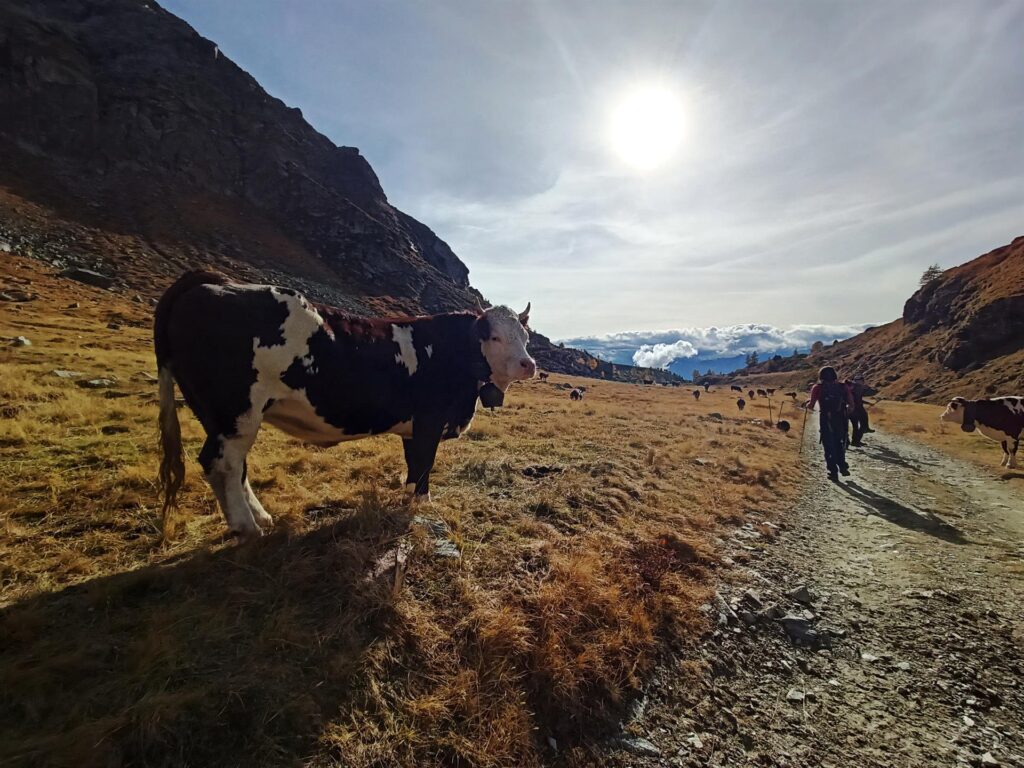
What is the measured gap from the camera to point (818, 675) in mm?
3834

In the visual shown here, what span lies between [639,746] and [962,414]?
73.0 ft

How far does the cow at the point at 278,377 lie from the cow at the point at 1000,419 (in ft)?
64.1

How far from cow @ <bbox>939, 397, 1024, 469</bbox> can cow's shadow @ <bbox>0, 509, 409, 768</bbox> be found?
68.2ft

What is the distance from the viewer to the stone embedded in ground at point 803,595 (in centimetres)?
503

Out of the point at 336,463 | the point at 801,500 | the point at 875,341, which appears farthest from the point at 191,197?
the point at 875,341

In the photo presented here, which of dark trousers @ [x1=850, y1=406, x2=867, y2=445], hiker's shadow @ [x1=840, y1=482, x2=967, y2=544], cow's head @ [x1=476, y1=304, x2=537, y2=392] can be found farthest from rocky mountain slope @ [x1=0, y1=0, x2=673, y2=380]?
dark trousers @ [x1=850, y1=406, x2=867, y2=445]

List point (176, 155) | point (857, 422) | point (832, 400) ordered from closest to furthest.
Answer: point (832, 400) < point (857, 422) < point (176, 155)

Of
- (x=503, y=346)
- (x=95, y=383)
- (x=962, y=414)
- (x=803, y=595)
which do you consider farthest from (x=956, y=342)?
(x=95, y=383)

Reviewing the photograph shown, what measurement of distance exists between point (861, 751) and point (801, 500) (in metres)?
7.80

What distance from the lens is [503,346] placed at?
6.09 meters

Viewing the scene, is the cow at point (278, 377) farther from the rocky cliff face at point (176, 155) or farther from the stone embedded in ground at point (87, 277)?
the rocky cliff face at point (176, 155)

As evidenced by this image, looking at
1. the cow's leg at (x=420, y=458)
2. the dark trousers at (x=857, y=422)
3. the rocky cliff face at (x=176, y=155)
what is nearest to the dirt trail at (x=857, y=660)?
the cow's leg at (x=420, y=458)

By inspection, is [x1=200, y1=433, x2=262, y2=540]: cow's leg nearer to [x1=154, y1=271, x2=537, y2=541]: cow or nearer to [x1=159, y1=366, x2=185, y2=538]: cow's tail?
[x1=154, y1=271, x2=537, y2=541]: cow

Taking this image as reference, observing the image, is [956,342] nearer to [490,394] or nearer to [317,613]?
[490,394]
